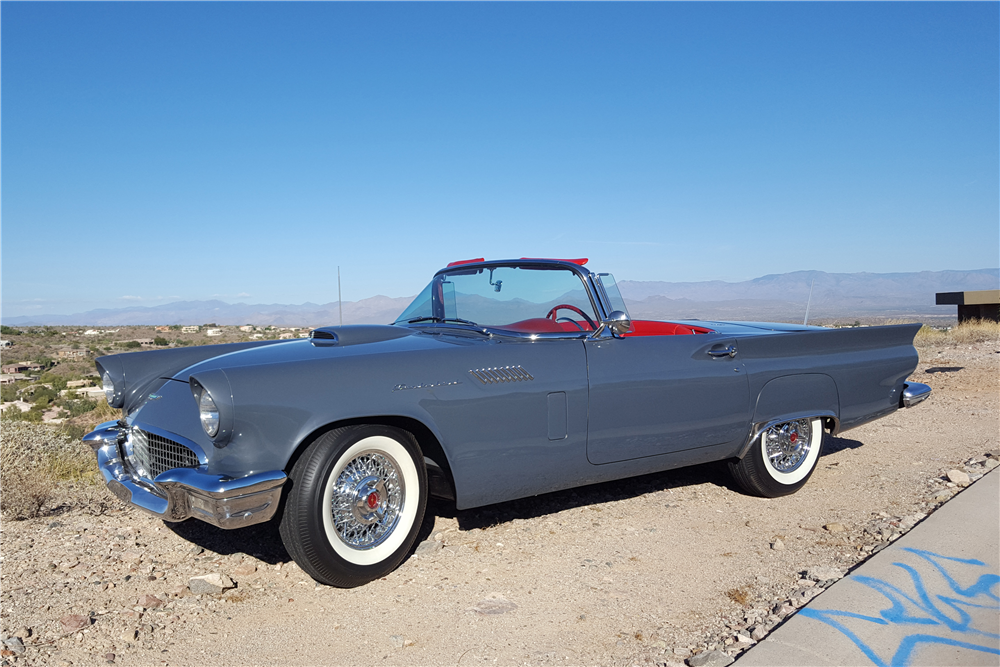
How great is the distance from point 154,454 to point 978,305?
21.6 meters

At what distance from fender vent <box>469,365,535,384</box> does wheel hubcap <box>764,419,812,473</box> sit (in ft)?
6.27

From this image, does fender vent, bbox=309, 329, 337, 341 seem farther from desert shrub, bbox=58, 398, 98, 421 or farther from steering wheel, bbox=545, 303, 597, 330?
desert shrub, bbox=58, 398, 98, 421

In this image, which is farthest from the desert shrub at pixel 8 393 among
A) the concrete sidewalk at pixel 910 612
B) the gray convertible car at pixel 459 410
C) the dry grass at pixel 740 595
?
the concrete sidewalk at pixel 910 612

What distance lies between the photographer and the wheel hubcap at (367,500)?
A: 10.2 feet

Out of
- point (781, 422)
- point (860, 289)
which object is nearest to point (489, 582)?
point (781, 422)

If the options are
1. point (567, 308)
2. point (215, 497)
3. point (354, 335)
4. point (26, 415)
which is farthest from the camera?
point (26, 415)

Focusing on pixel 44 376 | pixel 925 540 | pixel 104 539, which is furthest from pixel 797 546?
pixel 44 376

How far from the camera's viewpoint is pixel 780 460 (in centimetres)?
464

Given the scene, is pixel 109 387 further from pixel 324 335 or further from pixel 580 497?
pixel 580 497

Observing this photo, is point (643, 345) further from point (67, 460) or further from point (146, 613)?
point (67, 460)

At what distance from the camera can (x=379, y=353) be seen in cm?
329

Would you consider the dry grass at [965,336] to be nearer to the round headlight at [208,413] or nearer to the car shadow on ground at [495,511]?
the car shadow on ground at [495,511]

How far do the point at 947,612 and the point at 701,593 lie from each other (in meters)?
0.94

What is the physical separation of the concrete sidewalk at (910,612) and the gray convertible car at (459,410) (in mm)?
1156
